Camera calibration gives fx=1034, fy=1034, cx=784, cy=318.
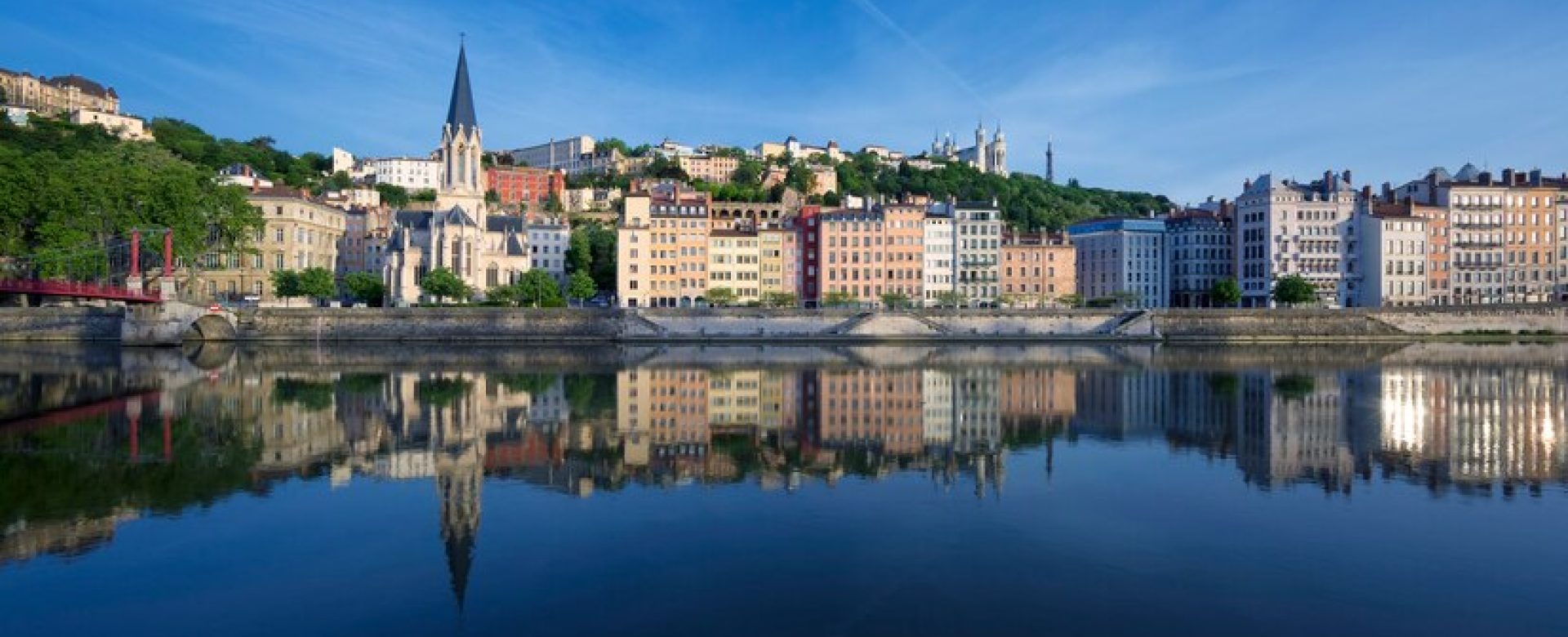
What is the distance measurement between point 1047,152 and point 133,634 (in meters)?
201

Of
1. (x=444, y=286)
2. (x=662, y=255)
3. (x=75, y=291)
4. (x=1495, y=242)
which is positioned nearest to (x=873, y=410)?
(x=75, y=291)

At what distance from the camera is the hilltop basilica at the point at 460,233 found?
74.4 m

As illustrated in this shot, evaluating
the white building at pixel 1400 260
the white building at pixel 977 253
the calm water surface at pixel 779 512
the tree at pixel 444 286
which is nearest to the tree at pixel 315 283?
the tree at pixel 444 286

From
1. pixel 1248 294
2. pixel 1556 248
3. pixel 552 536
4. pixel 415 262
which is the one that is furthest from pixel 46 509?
pixel 1556 248

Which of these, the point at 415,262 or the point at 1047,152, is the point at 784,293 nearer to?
the point at 415,262

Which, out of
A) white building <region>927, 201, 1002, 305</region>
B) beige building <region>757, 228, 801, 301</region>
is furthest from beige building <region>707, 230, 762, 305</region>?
white building <region>927, 201, 1002, 305</region>

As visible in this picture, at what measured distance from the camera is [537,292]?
233 ft

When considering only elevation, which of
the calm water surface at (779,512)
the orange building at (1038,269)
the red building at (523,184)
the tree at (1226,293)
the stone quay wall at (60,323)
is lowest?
the calm water surface at (779,512)

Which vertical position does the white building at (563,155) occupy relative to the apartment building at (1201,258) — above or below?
above

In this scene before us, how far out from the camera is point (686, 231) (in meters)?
77.9

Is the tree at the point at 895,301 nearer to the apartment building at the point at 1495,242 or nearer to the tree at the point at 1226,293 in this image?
the tree at the point at 1226,293

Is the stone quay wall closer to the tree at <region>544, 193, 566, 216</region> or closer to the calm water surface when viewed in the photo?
the calm water surface

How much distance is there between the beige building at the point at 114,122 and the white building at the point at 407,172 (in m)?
28.3

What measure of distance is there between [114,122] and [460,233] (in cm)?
6646
